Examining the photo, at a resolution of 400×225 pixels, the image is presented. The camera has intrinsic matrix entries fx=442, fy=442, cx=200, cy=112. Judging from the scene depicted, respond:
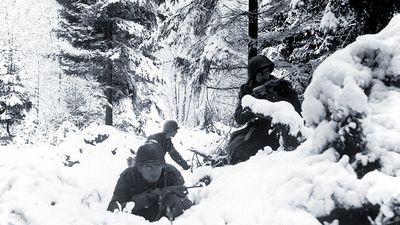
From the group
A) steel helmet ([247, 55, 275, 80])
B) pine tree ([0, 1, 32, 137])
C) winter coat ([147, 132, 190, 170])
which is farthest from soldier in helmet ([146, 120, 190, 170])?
pine tree ([0, 1, 32, 137])

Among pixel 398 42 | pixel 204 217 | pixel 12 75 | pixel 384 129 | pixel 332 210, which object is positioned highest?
pixel 398 42

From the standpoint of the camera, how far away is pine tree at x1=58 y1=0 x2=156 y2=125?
16906 mm

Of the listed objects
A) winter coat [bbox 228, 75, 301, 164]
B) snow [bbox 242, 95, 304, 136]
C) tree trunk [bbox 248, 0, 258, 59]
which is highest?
tree trunk [bbox 248, 0, 258, 59]

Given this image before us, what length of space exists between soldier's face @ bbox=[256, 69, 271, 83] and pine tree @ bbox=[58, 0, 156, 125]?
488 inches

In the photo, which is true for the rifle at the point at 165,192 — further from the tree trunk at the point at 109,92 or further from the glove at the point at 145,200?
the tree trunk at the point at 109,92

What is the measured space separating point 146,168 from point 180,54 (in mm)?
4332

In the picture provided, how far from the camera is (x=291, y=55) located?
Result: 8414 mm

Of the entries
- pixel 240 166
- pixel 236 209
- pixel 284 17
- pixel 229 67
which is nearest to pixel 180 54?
pixel 229 67

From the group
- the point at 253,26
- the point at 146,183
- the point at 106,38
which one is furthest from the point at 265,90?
the point at 106,38

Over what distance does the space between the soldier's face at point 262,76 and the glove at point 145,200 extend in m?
1.72

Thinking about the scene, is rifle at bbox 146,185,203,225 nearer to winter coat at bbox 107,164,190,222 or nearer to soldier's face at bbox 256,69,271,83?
winter coat at bbox 107,164,190,222

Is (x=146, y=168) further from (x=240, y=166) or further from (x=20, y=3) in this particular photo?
(x=20, y=3)

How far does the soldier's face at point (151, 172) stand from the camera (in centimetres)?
478

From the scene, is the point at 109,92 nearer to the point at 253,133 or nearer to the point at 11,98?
the point at 11,98
